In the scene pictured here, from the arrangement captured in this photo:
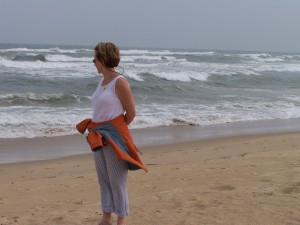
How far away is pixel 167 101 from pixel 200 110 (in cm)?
248

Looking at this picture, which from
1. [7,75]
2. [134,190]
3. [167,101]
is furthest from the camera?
[7,75]

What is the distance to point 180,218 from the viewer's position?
14.0ft

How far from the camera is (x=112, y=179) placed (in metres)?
3.72

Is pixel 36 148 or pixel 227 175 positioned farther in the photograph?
pixel 36 148

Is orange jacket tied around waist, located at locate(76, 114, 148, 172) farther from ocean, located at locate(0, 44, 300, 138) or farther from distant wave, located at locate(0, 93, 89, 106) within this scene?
distant wave, located at locate(0, 93, 89, 106)

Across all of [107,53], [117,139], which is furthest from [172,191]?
[107,53]

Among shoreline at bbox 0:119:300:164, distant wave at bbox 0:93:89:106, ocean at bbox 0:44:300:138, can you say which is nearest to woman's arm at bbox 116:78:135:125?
shoreline at bbox 0:119:300:164

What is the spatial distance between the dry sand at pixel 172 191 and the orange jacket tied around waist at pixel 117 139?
2.67 feet

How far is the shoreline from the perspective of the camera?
914cm

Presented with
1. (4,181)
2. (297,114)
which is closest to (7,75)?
(297,114)

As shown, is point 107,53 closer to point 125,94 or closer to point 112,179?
point 125,94

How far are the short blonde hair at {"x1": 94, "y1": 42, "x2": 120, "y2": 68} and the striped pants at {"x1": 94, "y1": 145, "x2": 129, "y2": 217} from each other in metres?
0.61

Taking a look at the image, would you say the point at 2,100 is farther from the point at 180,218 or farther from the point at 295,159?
the point at 180,218

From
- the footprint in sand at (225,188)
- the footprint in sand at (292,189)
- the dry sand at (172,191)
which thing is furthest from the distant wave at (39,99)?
the footprint in sand at (292,189)
